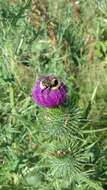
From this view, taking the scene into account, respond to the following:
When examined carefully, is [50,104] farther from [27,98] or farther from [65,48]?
[65,48]

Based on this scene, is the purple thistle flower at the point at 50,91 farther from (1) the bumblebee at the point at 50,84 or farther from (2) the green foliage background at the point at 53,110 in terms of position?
(2) the green foliage background at the point at 53,110

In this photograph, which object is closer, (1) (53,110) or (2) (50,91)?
(2) (50,91)

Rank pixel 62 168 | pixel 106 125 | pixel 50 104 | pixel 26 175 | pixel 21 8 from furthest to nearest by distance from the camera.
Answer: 1. pixel 106 125
2. pixel 26 175
3. pixel 21 8
4. pixel 62 168
5. pixel 50 104

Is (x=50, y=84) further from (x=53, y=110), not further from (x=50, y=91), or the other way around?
(x=53, y=110)

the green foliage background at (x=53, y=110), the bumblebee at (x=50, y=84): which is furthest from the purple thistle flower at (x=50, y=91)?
the green foliage background at (x=53, y=110)

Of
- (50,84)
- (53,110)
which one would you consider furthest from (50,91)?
(53,110)

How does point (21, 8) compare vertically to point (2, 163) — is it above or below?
above

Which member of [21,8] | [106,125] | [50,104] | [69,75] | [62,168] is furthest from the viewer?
[69,75]

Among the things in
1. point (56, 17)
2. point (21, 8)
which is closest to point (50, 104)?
point (21, 8)

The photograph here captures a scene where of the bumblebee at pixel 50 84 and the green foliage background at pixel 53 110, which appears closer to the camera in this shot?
the bumblebee at pixel 50 84
